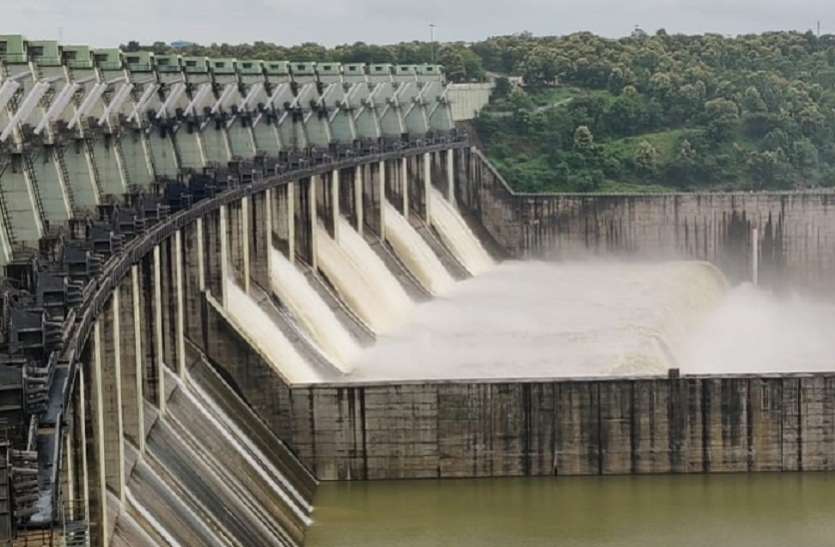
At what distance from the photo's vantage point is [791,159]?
6059cm

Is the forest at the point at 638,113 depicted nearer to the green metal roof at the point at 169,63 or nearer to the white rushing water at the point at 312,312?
the green metal roof at the point at 169,63

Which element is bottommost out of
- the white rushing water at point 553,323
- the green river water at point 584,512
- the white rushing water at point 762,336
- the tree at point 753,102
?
the white rushing water at point 762,336

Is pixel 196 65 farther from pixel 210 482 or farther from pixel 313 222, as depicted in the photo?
pixel 210 482

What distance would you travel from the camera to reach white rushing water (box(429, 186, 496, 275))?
Answer: 4503 cm

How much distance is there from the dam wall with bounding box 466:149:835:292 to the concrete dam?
4.70m

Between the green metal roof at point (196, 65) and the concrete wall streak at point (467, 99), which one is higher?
the green metal roof at point (196, 65)

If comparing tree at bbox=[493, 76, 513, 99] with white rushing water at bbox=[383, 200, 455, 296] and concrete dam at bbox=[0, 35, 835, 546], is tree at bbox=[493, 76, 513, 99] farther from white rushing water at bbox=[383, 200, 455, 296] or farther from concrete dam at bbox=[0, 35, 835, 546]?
white rushing water at bbox=[383, 200, 455, 296]

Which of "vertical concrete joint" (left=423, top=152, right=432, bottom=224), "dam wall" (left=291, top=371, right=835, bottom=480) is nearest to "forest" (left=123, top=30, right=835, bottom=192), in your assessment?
"vertical concrete joint" (left=423, top=152, right=432, bottom=224)

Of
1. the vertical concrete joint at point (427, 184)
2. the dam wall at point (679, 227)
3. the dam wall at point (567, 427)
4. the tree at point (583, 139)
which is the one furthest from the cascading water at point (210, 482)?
the tree at point (583, 139)

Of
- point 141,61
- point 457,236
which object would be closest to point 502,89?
point 457,236

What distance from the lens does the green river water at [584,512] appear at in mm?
22516

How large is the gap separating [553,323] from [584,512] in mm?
12561

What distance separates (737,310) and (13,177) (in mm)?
27569

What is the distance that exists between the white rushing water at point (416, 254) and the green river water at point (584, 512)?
1463cm
